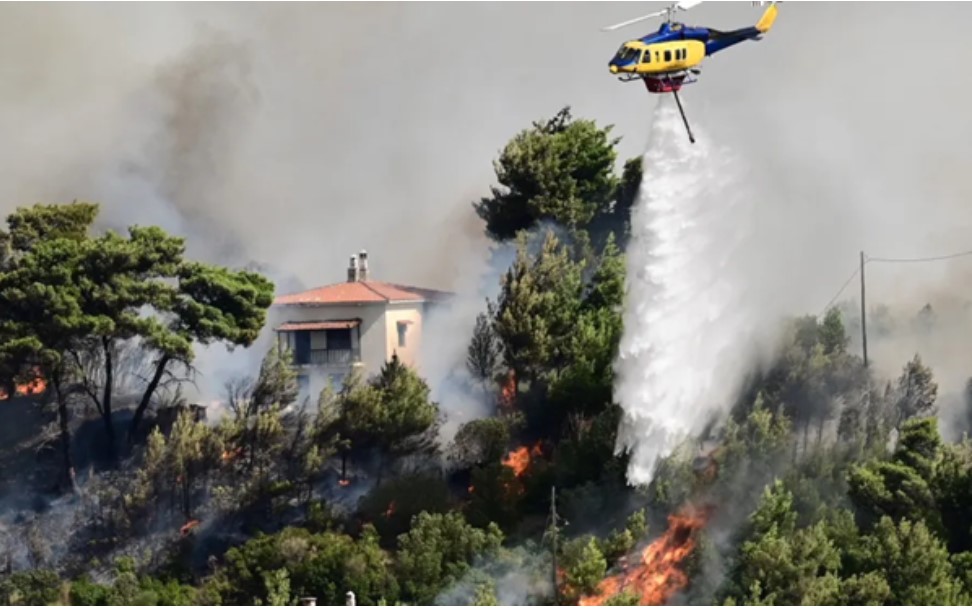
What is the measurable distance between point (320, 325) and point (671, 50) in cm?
1218

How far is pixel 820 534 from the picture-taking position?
117ft

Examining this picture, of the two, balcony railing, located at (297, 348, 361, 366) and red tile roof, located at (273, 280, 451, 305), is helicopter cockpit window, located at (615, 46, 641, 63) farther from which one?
balcony railing, located at (297, 348, 361, 366)

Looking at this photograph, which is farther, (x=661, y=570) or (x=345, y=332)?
(x=345, y=332)

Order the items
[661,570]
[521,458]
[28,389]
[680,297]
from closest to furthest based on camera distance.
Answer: [661,570]
[680,297]
[521,458]
[28,389]

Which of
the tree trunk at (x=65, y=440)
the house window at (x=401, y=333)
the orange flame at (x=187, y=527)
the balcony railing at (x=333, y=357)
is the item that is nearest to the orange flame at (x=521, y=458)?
the house window at (x=401, y=333)

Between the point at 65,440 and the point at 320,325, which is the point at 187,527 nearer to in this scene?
the point at 65,440

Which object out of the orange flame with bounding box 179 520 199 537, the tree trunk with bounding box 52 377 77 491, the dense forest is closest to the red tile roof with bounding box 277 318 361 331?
the dense forest

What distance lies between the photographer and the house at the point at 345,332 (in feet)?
149

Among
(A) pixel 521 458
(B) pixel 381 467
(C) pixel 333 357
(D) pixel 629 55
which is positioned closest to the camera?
(D) pixel 629 55

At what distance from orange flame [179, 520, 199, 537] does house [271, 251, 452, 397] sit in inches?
223

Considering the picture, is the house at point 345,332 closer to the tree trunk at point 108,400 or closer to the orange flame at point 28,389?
the tree trunk at point 108,400

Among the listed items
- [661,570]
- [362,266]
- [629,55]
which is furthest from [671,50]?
[362,266]

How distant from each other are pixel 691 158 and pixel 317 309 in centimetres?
1021

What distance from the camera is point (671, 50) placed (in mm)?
36625
